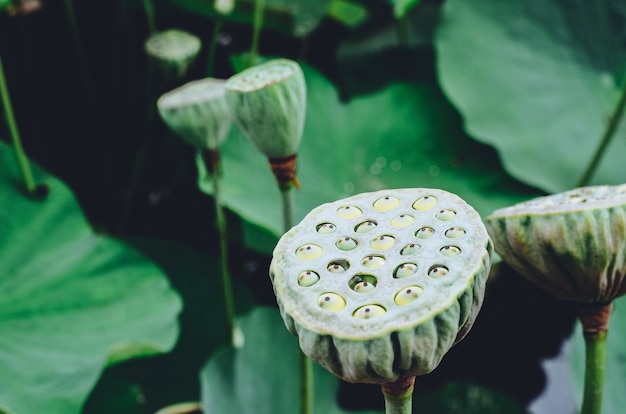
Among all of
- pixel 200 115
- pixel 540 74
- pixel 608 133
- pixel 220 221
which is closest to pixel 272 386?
pixel 220 221

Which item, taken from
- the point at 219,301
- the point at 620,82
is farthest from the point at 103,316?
the point at 620,82

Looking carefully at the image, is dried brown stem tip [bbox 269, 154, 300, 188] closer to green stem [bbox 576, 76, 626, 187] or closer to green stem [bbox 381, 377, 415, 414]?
green stem [bbox 381, 377, 415, 414]

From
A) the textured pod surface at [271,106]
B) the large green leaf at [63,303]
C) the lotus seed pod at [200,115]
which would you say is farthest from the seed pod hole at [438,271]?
the large green leaf at [63,303]

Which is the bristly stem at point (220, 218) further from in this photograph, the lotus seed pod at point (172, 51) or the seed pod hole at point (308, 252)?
the seed pod hole at point (308, 252)

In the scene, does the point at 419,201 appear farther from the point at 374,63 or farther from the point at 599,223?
the point at 374,63

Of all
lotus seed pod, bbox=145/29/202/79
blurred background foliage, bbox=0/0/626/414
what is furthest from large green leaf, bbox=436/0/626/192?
lotus seed pod, bbox=145/29/202/79

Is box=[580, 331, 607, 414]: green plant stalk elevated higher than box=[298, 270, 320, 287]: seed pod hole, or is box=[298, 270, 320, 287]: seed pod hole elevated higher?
box=[298, 270, 320, 287]: seed pod hole
